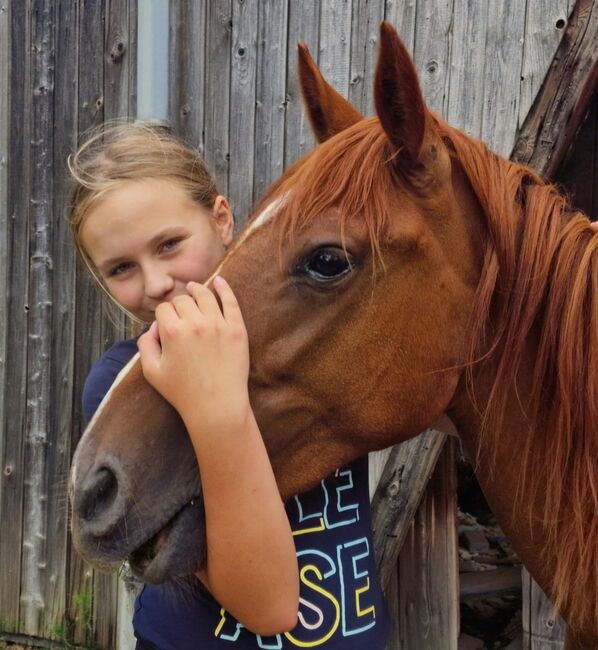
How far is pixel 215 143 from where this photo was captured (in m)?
3.05

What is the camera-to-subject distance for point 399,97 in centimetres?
126

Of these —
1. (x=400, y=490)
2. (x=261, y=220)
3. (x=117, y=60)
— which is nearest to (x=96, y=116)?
(x=117, y=60)

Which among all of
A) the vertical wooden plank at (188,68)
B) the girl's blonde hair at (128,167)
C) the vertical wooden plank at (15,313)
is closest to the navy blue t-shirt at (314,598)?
the girl's blonde hair at (128,167)

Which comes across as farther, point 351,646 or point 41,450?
point 41,450

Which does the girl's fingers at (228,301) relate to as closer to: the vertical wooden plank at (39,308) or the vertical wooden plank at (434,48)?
the vertical wooden plank at (434,48)

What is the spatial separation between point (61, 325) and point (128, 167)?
208 cm

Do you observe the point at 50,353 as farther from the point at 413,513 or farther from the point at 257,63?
the point at 413,513

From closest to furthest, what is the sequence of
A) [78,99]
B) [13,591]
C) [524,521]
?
[524,521] < [78,99] < [13,591]

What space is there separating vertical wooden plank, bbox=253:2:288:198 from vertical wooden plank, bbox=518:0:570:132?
3.19 feet

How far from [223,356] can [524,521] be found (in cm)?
73

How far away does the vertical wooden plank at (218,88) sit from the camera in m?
3.01

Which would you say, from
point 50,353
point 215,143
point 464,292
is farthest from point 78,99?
point 464,292

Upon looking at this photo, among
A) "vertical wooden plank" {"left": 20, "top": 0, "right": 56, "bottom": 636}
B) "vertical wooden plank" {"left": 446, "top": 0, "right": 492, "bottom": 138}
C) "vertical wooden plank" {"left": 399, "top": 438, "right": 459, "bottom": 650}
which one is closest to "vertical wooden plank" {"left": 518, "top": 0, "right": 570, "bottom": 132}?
"vertical wooden plank" {"left": 446, "top": 0, "right": 492, "bottom": 138}

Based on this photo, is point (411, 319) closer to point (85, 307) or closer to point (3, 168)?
point (85, 307)
